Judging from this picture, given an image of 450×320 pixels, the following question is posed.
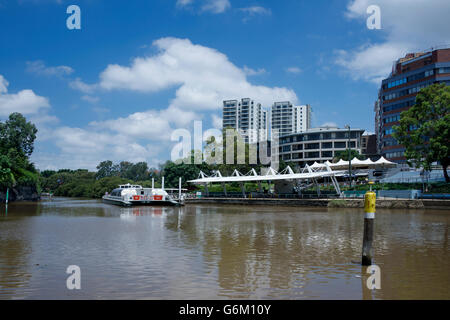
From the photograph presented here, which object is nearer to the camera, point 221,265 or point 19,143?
point 221,265

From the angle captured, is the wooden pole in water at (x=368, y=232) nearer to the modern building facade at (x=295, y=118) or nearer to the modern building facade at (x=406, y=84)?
the modern building facade at (x=406, y=84)

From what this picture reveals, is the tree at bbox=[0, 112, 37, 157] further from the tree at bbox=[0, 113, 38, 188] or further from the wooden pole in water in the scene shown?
the wooden pole in water

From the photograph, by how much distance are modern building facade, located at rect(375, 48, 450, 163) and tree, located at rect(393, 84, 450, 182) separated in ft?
87.4

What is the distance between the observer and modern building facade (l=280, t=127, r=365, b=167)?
10950cm

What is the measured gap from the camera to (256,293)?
8.12 metres

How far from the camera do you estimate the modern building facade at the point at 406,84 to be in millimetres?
69188

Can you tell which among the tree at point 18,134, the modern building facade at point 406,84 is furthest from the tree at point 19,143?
the modern building facade at point 406,84

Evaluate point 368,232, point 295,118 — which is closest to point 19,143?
point 368,232

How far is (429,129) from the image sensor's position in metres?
43.3

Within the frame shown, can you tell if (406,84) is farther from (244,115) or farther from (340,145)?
(244,115)

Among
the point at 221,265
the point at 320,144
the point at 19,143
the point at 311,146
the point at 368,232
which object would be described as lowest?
the point at 221,265

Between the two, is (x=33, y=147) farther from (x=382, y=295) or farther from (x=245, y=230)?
(x=382, y=295)

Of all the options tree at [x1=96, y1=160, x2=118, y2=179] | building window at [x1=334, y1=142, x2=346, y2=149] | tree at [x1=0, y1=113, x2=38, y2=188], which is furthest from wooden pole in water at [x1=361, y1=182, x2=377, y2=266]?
tree at [x1=96, y1=160, x2=118, y2=179]

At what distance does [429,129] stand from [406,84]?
35.3 metres
